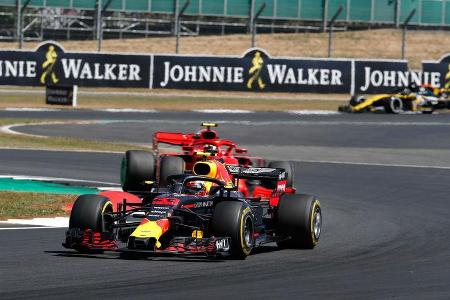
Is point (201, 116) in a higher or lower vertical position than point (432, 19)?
lower

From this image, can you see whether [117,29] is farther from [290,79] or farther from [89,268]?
[89,268]

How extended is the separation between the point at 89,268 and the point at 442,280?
3.73m

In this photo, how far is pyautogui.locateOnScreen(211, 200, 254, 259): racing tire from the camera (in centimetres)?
1356

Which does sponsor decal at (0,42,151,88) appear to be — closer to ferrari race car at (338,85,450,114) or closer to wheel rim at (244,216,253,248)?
ferrari race car at (338,85,450,114)

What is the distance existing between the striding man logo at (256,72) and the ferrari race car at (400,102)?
14.4 ft

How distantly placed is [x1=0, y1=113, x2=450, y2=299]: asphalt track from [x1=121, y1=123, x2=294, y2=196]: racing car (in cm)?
172

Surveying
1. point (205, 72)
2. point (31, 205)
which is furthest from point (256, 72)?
point (31, 205)

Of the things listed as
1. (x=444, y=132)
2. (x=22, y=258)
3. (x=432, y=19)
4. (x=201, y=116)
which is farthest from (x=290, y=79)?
(x=22, y=258)

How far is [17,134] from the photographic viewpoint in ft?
110

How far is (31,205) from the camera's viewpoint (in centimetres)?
1828

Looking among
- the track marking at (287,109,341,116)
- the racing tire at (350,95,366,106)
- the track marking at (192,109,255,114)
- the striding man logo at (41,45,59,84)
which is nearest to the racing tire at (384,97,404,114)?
the racing tire at (350,95,366,106)

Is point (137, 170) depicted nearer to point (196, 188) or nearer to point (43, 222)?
point (43, 222)

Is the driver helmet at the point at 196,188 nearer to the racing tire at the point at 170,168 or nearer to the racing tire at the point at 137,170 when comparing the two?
the racing tire at the point at 170,168

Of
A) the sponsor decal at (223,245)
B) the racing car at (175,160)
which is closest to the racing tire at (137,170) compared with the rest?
the racing car at (175,160)
